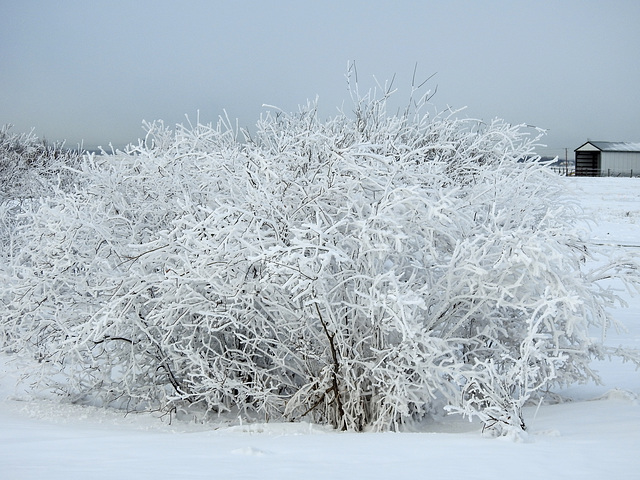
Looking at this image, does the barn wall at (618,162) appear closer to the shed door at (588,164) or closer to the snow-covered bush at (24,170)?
the shed door at (588,164)

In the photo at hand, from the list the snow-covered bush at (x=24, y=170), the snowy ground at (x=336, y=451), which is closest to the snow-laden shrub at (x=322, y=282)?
the snowy ground at (x=336, y=451)

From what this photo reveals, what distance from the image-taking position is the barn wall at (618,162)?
5566cm

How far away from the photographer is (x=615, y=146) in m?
56.2

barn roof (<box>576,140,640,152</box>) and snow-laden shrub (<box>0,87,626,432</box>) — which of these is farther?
barn roof (<box>576,140,640,152</box>)

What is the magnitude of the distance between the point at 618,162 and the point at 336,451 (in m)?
56.4

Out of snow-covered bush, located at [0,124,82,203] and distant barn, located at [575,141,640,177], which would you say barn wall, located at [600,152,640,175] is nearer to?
distant barn, located at [575,141,640,177]

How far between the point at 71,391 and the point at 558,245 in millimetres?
4917

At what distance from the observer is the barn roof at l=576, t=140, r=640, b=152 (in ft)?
182

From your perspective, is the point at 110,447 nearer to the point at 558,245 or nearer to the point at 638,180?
the point at 558,245

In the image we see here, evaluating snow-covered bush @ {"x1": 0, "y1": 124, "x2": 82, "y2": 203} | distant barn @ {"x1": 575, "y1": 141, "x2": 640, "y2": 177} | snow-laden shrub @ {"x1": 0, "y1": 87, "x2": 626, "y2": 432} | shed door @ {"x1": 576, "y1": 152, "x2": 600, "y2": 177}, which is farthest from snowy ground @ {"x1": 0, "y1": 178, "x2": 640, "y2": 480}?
shed door @ {"x1": 576, "y1": 152, "x2": 600, "y2": 177}

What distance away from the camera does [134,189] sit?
7145mm

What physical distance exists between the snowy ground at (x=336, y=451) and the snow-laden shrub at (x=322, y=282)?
0.36 metres

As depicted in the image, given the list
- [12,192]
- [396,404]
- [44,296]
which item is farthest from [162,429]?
[12,192]

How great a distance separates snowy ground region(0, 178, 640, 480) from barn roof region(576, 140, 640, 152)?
53.1 meters
